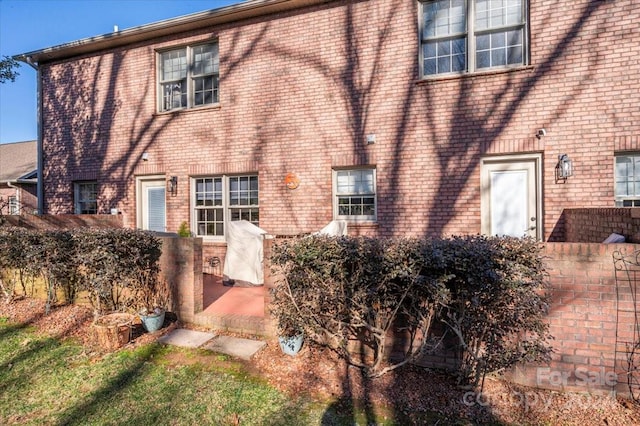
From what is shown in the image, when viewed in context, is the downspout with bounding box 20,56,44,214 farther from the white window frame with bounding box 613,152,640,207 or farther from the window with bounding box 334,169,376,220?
the white window frame with bounding box 613,152,640,207

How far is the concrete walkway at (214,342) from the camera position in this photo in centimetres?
406

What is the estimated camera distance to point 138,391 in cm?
336

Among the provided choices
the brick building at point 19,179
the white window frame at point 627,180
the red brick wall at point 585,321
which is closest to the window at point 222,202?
the red brick wall at point 585,321

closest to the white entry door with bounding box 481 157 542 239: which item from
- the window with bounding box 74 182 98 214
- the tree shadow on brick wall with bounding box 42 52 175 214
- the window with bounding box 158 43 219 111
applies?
the window with bounding box 158 43 219 111

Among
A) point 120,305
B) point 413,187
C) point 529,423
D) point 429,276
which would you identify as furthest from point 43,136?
point 529,423

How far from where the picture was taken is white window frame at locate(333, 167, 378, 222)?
7.01m

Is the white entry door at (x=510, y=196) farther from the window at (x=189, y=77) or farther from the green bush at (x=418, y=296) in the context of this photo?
the window at (x=189, y=77)

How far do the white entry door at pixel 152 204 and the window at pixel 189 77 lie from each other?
202 centimetres

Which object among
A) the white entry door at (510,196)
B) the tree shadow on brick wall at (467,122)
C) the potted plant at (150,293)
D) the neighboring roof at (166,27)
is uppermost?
the neighboring roof at (166,27)

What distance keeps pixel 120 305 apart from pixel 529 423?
18.0ft

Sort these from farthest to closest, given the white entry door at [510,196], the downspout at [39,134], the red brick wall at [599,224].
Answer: the downspout at [39,134] → the white entry door at [510,196] → the red brick wall at [599,224]

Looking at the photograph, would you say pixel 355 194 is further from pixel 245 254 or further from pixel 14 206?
pixel 14 206

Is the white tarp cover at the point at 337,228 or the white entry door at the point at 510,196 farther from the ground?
the white entry door at the point at 510,196

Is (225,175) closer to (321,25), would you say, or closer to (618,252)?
(321,25)
